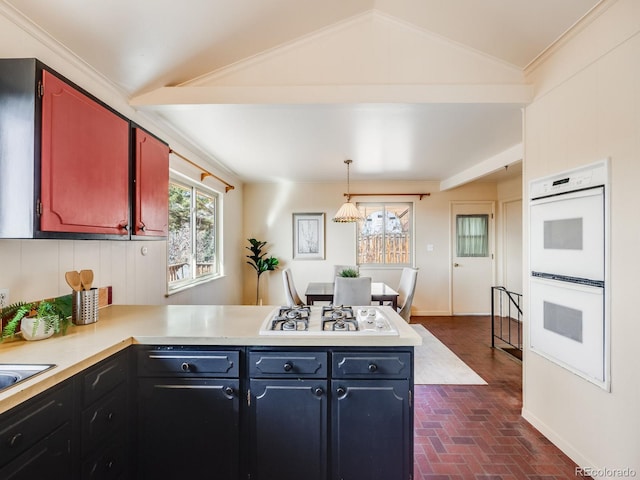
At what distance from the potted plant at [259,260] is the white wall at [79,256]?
208cm

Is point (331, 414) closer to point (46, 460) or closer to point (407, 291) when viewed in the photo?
point (46, 460)

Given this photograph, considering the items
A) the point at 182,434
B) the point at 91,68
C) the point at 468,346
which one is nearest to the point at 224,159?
the point at 91,68

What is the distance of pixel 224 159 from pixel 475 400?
12.8 ft

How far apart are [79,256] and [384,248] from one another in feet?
15.4

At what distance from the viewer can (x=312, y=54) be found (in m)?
2.18

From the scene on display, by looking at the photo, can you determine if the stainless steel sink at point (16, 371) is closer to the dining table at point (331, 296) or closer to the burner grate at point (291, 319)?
the burner grate at point (291, 319)

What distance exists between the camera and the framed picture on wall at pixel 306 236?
5.72 metres

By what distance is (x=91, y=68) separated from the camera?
189cm

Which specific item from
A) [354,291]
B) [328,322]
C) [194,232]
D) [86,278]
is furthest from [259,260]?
[328,322]

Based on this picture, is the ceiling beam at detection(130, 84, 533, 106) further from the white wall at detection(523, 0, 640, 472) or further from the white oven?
the white oven

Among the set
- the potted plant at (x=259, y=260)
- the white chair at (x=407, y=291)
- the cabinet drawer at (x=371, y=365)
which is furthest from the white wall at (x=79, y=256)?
the white chair at (x=407, y=291)

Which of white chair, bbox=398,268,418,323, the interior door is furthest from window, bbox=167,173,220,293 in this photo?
the interior door

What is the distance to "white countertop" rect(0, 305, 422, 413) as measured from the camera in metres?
1.13

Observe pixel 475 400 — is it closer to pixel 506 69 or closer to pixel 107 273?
pixel 506 69
